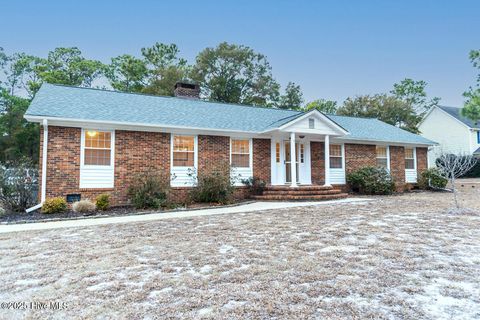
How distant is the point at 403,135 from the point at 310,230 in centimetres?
1393

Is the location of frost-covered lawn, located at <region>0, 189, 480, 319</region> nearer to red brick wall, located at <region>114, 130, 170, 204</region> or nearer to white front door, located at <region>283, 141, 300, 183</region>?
red brick wall, located at <region>114, 130, 170, 204</region>

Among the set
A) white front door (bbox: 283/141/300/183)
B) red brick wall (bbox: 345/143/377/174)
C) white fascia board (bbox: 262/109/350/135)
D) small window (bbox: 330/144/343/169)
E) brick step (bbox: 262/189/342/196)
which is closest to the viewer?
brick step (bbox: 262/189/342/196)

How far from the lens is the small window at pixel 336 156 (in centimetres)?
1437

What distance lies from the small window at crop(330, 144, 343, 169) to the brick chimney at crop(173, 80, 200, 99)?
7846 mm

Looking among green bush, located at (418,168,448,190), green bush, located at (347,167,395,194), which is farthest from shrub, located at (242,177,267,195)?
green bush, located at (418,168,448,190)

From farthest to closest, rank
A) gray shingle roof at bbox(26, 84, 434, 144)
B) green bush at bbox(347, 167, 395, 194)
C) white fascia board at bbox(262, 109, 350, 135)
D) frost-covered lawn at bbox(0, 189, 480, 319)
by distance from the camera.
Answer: green bush at bbox(347, 167, 395, 194), white fascia board at bbox(262, 109, 350, 135), gray shingle roof at bbox(26, 84, 434, 144), frost-covered lawn at bbox(0, 189, 480, 319)

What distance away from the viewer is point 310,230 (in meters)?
6.00

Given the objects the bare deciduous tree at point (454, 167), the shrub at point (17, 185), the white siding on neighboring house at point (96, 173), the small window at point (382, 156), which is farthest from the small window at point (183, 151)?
the small window at point (382, 156)

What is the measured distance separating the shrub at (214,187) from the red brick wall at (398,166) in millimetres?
9652

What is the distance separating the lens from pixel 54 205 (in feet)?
29.2

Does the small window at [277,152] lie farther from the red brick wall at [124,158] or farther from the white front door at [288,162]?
the red brick wall at [124,158]

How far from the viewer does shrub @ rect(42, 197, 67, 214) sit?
28.9 ft

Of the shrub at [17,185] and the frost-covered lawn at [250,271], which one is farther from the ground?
the shrub at [17,185]

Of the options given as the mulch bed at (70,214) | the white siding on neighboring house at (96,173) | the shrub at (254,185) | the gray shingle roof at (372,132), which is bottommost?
the mulch bed at (70,214)
